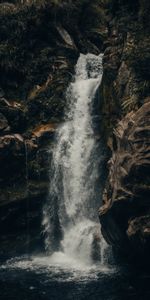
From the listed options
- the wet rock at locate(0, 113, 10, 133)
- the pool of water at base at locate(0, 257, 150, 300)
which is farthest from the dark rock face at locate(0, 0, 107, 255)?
the pool of water at base at locate(0, 257, 150, 300)

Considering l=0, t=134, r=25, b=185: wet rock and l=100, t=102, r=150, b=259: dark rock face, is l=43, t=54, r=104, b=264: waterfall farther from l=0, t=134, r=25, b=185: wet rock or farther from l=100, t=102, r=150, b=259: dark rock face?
l=100, t=102, r=150, b=259: dark rock face

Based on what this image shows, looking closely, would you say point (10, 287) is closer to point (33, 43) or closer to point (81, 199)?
point (81, 199)

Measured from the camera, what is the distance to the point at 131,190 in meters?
40.3

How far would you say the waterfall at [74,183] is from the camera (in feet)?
163

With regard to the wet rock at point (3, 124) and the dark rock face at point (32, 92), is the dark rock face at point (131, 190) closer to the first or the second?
the dark rock face at point (32, 92)

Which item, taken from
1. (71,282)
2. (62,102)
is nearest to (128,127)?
(71,282)

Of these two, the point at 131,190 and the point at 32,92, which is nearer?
the point at 131,190

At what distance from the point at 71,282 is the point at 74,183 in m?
12.6

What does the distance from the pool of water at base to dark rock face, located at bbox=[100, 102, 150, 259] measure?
2.37m

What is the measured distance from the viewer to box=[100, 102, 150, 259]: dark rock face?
3962 centimetres

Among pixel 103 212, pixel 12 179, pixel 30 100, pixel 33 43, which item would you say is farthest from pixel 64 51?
pixel 103 212

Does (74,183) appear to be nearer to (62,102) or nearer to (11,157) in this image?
(11,157)

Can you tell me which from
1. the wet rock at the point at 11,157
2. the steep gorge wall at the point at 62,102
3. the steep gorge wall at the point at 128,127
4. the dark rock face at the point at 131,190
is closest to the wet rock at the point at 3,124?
the steep gorge wall at the point at 62,102

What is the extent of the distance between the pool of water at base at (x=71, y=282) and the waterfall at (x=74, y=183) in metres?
4.05
